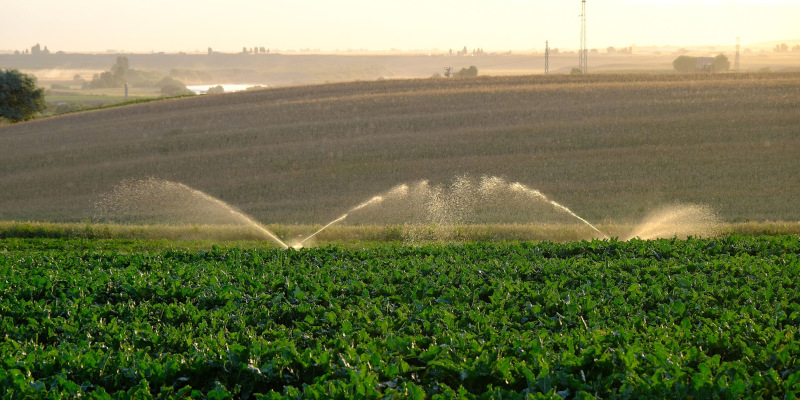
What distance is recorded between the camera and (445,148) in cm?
3039

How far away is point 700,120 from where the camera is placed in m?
32.3

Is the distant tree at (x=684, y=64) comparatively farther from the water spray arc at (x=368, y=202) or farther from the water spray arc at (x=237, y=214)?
the water spray arc at (x=237, y=214)

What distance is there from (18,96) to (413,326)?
44.8m

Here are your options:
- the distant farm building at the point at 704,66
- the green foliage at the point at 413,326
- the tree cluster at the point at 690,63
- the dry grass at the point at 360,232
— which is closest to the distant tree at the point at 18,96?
the dry grass at the point at 360,232

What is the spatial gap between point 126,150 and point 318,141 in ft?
27.5

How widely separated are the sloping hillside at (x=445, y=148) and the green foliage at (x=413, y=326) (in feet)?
34.9

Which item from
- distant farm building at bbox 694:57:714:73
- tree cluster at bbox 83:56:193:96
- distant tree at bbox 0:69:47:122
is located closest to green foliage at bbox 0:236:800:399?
distant tree at bbox 0:69:47:122

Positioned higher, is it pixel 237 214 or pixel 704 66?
pixel 704 66

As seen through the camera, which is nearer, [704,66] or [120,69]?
[704,66]

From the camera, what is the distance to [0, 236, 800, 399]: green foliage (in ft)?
19.0

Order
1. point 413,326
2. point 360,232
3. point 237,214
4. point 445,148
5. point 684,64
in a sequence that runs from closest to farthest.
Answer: point 413,326
point 360,232
point 237,214
point 445,148
point 684,64

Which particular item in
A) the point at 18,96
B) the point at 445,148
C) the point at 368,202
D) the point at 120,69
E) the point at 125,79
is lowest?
the point at 368,202

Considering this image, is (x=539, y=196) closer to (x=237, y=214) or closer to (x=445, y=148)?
(x=445, y=148)

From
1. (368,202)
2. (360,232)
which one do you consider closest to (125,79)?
(368,202)
